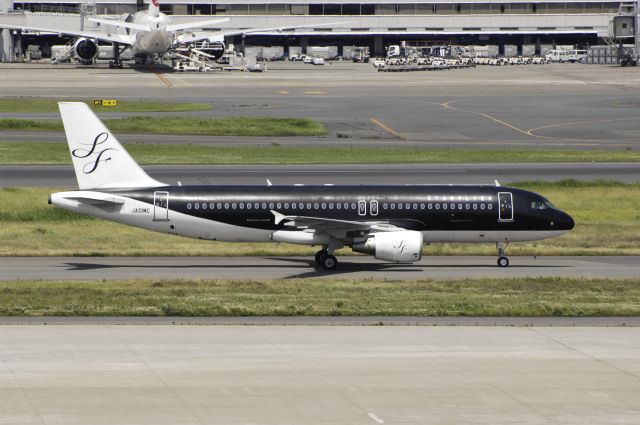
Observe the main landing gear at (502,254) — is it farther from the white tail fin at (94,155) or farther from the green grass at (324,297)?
the white tail fin at (94,155)

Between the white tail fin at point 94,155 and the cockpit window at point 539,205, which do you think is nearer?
the white tail fin at point 94,155

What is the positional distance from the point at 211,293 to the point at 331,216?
8831 millimetres

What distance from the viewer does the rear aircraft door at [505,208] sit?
45.9m

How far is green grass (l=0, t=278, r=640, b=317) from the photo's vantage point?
3512 cm

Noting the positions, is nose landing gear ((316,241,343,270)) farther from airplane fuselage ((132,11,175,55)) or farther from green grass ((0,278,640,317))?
airplane fuselage ((132,11,175,55))

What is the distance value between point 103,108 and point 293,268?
64.7 metres

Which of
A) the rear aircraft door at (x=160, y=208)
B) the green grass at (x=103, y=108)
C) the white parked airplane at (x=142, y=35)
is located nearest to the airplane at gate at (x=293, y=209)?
the rear aircraft door at (x=160, y=208)

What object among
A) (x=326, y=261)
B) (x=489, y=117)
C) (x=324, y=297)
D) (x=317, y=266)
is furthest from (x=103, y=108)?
(x=324, y=297)

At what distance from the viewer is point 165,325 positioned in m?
33.2

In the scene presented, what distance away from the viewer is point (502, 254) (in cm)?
4628
